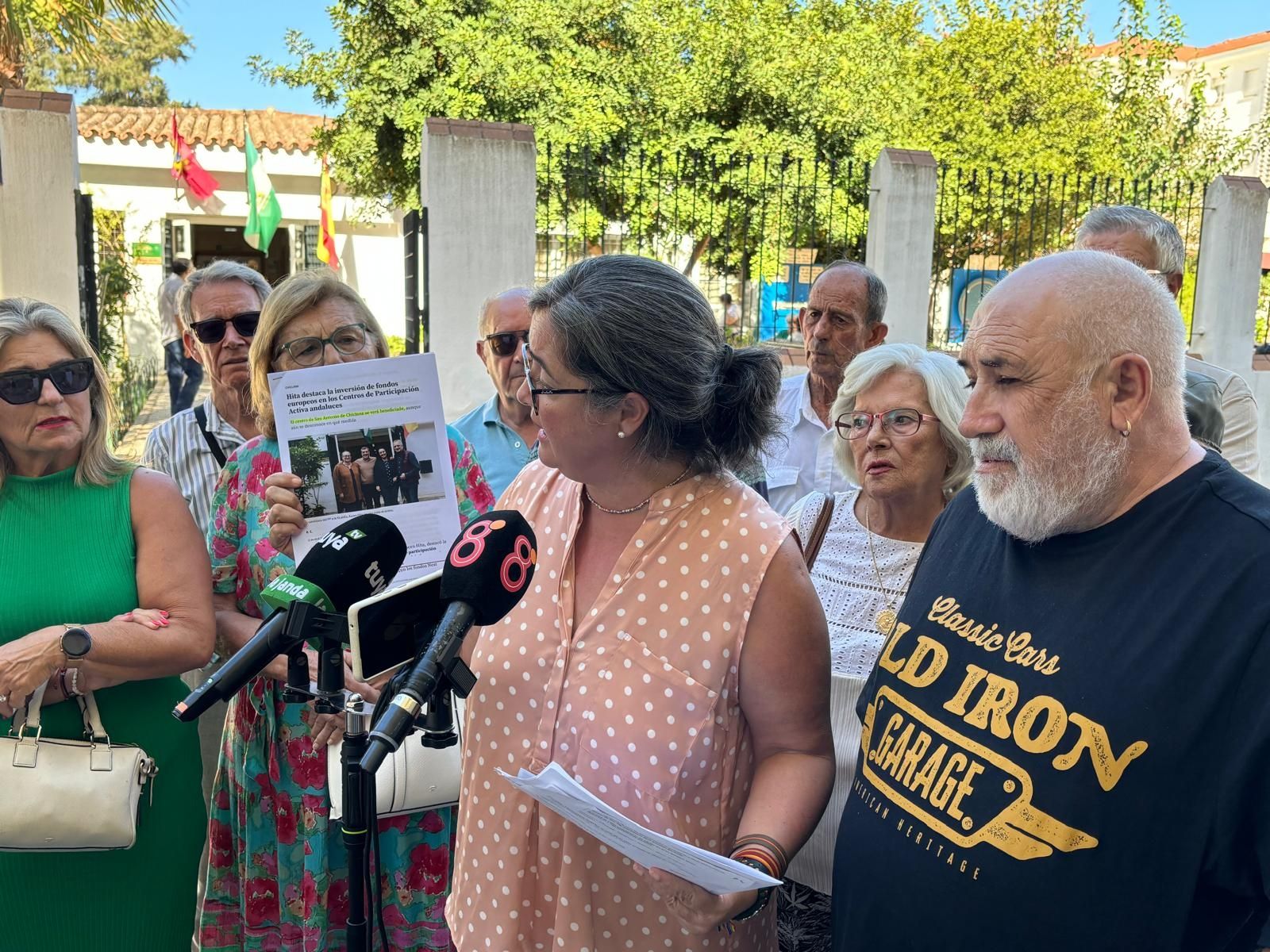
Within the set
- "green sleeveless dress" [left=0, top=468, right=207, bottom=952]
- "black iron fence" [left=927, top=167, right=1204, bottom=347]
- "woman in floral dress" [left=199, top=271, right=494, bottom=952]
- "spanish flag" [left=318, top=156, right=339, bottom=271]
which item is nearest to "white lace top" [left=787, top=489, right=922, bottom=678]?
"woman in floral dress" [left=199, top=271, right=494, bottom=952]

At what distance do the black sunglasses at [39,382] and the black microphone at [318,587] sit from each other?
123 centimetres

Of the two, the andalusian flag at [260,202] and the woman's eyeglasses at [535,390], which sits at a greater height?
the andalusian flag at [260,202]

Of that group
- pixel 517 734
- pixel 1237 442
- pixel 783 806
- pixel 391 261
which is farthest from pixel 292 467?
pixel 391 261

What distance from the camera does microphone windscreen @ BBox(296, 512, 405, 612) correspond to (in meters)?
1.66

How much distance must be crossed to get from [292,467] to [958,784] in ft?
5.46

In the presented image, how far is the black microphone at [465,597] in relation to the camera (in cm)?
136

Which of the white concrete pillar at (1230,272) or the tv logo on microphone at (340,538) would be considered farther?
the white concrete pillar at (1230,272)

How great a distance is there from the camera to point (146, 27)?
9.35 meters

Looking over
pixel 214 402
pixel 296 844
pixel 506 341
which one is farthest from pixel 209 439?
pixel 296 844

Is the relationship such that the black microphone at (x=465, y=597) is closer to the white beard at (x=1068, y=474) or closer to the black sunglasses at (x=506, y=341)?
the white beard at (x=1068, y=474)

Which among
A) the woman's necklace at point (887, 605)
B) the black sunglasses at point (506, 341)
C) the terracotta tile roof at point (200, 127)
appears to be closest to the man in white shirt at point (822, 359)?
the black sunglasses at point (506, 341)

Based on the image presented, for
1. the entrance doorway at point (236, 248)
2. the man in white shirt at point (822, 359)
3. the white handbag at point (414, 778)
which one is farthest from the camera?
the entrance doorway at point (236, 248)

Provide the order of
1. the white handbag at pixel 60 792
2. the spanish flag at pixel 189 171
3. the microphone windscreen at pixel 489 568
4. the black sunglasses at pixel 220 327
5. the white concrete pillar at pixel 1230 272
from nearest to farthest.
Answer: the microphone windscreen at pixel 489 568 < the white handbag at pixel 60 792 < the black sunglasses at pixel 220 327 < the white concrete pillar at pixel 1230 272 < the spanish flag at pixel 189 171

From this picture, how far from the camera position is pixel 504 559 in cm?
164
